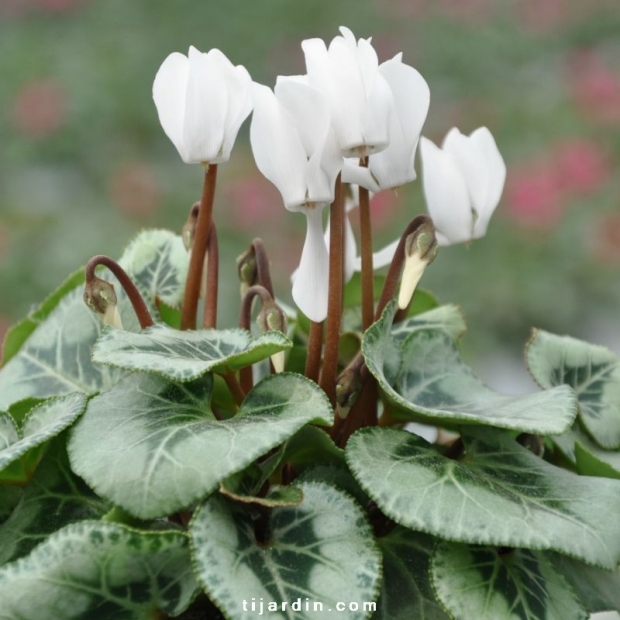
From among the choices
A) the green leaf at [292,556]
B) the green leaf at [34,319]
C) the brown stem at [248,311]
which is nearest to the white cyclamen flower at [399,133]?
the brown stem at [248,311]

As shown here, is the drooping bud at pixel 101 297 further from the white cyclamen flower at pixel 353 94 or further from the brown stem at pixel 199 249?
the white cyclamen flower at pixel 353 94

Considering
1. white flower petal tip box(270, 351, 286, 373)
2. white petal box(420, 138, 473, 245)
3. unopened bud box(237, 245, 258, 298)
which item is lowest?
white flower petal tip box(270, 351, 286, 373)

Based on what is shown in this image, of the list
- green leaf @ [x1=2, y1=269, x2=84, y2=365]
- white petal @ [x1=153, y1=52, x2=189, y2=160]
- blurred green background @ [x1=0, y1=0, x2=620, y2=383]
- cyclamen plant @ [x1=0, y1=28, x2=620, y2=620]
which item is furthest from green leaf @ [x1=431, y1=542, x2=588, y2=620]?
blurred green background @ [x1=0, y1=0, x2=620, y2=383]

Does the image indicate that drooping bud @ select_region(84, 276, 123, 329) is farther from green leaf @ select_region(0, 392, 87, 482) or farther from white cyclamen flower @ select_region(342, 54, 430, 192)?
white cyclamen flower @ select_region(342, 54, 430, 192)

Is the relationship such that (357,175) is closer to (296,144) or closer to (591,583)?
(296,144)

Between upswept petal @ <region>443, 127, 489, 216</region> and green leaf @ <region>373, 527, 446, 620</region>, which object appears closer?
green leaf @ <region>373, 527, 446, 620</region>

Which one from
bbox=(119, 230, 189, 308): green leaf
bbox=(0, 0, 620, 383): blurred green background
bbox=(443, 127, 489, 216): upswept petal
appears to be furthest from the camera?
bbox=(0, 0, 620, 383): blurred green background

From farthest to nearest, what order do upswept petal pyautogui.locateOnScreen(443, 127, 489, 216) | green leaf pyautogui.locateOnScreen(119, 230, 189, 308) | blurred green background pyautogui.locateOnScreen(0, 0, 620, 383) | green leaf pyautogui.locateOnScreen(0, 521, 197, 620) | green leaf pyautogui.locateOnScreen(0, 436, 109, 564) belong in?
blurred green background pyautogui.locateOnScreen(0, 0, 620, 383)
green leaf pyautogui.locateOnScreen(119, 230, 189, 308)
upswept petal pyautogui.locateOnScreen(443, 127, 489, 216)
green leaf pyautogui.locateOnScreen(0, 436, 109, 564)
green leaf pyautogui.locateOnScreen(0, 521, 197, 620)

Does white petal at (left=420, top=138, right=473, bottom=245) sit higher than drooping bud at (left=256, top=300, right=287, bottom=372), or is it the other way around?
white petal at (left=420, top=138, right=473, bottom=245)
